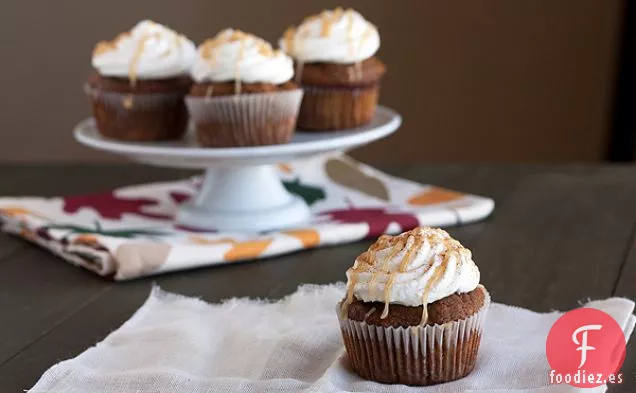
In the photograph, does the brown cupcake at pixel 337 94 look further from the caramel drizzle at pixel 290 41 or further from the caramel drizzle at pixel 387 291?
the caramel drizzle at pixel 387 291

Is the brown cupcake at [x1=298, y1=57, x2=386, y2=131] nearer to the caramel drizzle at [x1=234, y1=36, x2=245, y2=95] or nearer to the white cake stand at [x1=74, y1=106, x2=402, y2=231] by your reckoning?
the white cake stand at [x1=74, y1=106, x2=402, y2=231]

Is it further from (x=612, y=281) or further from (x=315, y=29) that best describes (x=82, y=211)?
(x=612, y=281)

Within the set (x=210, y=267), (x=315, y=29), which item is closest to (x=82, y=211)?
(x=210, y=267)

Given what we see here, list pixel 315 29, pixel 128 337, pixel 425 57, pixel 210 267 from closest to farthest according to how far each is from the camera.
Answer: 1. pixel 128 337
2. pixel 210 267
3. pixel 315 29
4. pixel 425 57

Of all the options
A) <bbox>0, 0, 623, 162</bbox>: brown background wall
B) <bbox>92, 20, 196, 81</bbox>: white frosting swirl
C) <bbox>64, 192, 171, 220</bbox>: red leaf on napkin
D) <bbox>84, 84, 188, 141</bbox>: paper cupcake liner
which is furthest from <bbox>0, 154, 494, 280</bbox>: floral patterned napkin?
<bbox>0, 0, 623, 162</bbox>: brown background wall

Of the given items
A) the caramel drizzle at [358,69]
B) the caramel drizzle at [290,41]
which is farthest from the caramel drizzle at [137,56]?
the caramel drizzle at [358,69]

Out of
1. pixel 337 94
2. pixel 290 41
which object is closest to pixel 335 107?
pixel 337 94
